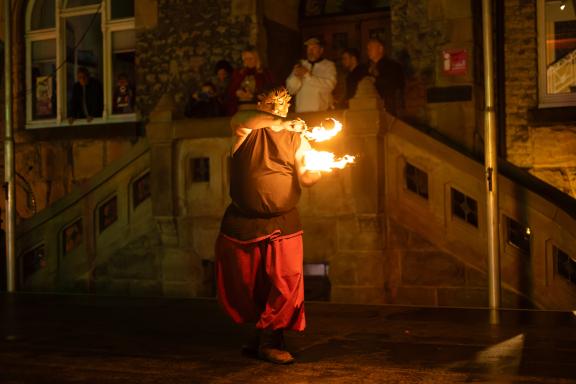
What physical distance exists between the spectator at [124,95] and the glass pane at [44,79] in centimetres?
149

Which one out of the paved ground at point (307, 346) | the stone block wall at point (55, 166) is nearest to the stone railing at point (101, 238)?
the paved ground at point (307, 346)

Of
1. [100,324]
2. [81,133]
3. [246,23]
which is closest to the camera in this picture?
[100,324]

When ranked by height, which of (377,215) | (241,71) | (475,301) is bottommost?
(475,301)

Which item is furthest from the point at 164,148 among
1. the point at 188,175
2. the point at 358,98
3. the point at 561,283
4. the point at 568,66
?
the point at 568,66

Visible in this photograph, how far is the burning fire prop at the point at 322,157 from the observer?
643cm

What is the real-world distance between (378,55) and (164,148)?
→ 2.82 meters

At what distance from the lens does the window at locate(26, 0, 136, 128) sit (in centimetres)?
1513

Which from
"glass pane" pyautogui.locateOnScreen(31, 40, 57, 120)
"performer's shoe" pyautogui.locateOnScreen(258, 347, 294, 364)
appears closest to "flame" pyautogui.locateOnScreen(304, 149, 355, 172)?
"performer's shoe" pyautogui.locateOnScreen(258, 347, 294, 364)

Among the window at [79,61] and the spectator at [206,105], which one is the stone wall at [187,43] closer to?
the window at [79,61]

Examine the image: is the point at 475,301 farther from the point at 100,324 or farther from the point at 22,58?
the point at 22,58

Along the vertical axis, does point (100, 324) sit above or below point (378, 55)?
below

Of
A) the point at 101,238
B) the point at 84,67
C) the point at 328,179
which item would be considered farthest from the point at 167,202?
the point at 84,67

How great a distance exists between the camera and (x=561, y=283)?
9.32 metres

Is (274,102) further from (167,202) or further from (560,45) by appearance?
(560,45)
